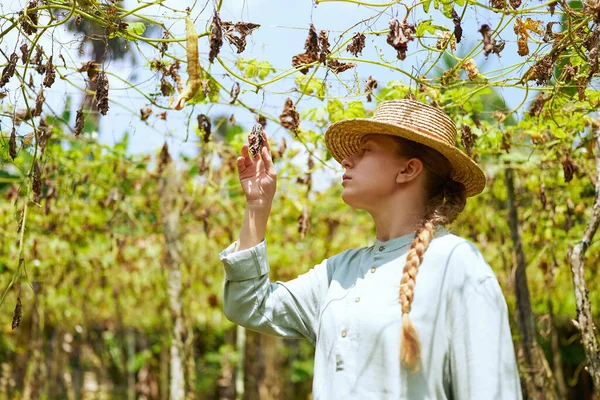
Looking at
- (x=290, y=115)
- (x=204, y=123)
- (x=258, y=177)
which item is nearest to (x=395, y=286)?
(x=258, y=177)

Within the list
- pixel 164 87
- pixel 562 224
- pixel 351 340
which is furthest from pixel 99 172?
pixel 351 340

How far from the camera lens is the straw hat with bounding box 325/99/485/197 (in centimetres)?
202

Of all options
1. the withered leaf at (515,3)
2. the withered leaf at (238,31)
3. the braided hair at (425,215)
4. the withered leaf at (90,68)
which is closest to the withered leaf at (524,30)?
the withered leaf at (515,3)

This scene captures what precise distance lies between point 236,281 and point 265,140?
1.33 ft

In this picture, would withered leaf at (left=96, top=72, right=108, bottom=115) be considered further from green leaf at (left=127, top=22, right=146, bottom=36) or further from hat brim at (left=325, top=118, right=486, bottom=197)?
hat brim at (left=325, top=118, right=486, bottom=197)

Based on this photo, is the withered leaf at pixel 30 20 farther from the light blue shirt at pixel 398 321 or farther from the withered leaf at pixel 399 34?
the withered leaf at pixel 399 34

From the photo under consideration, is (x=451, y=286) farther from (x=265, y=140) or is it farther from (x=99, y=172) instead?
(x=99, y=172)

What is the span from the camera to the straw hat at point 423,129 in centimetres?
202

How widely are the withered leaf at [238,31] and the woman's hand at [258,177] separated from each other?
259mm

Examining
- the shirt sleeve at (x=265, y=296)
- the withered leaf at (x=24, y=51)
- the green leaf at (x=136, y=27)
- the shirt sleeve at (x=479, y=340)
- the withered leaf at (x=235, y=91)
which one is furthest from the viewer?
the withered leaf at (x=235, y=91)

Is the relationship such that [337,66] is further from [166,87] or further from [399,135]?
[166,87]

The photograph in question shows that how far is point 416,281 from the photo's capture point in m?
1.81

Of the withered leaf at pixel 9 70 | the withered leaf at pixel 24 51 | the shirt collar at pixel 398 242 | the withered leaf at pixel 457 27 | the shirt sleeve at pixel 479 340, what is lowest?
the shirt sleeve at pixel 479 340

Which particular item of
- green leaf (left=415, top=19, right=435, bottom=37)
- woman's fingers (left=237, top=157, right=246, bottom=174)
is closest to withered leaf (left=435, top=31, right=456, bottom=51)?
green leaf (left=415, top=19, right=435, bottom=37)
